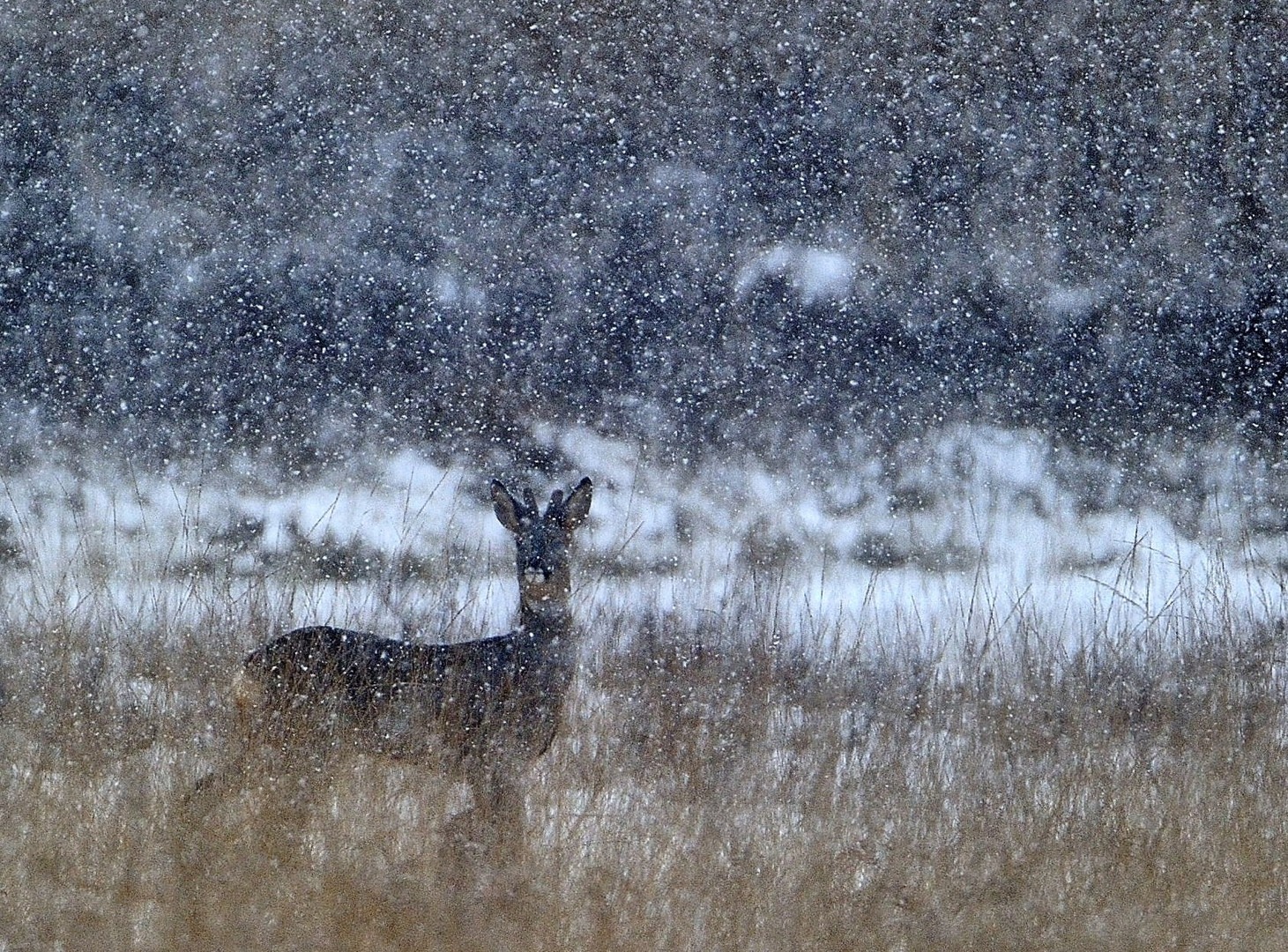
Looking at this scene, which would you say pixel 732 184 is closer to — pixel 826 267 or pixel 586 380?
pixel 826 267

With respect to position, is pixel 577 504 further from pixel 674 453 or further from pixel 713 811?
pixel 674 453

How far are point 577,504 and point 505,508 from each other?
227 mm

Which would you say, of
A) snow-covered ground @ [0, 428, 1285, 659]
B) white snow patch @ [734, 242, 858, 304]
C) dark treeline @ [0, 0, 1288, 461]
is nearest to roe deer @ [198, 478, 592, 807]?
snow-covered ground @ [0, 428, 1285, 659]

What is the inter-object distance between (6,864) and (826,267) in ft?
13.7

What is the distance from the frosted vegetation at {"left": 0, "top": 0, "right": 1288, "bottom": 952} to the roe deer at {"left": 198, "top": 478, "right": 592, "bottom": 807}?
0.10 m

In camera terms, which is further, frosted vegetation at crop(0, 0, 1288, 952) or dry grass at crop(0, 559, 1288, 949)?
frosted vegetation at crop(0, 0, 1288, 952)

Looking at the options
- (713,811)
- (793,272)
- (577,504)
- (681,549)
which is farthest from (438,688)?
(793,272)

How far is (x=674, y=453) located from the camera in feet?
17.6

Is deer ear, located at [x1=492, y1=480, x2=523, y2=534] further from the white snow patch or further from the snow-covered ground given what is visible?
the white snow patch

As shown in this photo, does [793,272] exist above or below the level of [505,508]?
above

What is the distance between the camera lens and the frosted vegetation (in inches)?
137

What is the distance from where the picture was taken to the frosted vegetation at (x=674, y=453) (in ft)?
11.4

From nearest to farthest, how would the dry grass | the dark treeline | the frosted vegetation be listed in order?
the dry grass
the frosted vegetation
the dark treeline

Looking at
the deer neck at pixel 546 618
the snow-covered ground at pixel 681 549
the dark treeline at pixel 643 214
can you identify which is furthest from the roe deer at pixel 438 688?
the dark treeline at pixel 643 214
